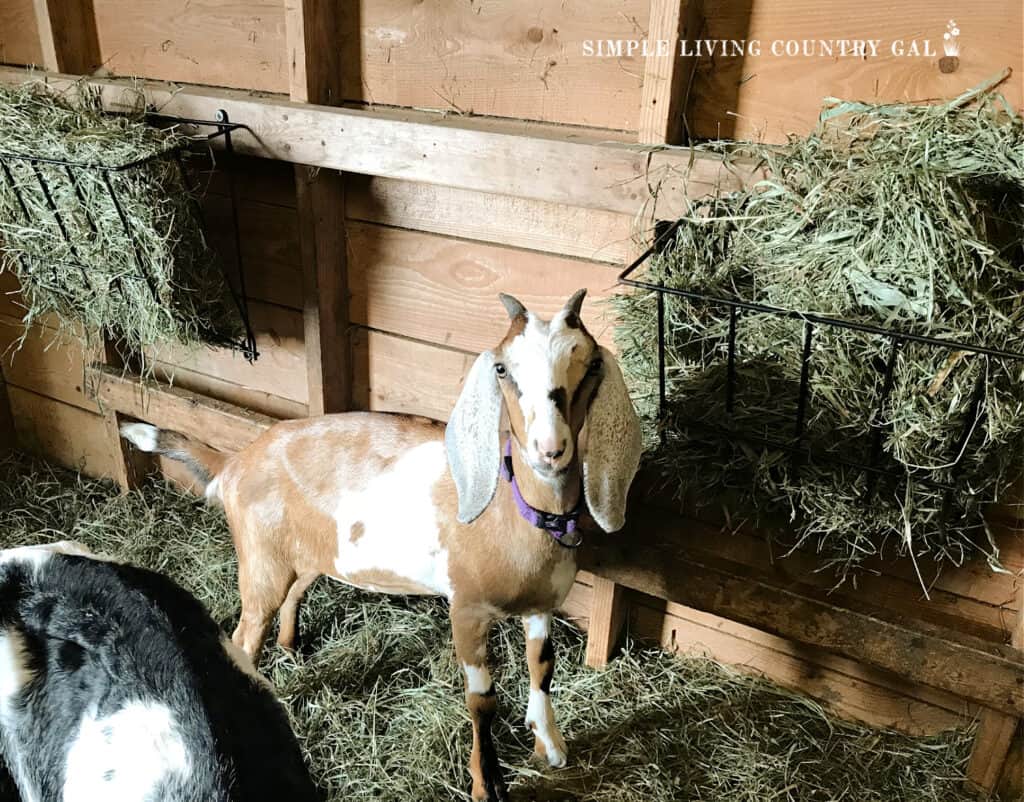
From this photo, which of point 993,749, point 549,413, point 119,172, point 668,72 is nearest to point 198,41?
point 119,172

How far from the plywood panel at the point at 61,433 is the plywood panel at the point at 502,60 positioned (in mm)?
2349

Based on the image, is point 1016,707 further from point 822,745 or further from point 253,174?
point 253,174

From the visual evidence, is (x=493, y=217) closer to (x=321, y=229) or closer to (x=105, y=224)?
(x=321, y=229)

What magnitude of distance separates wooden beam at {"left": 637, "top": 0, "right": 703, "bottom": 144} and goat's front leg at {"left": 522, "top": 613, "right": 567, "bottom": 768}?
1.45 meters

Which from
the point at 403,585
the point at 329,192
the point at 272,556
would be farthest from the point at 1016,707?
the point at 329,192

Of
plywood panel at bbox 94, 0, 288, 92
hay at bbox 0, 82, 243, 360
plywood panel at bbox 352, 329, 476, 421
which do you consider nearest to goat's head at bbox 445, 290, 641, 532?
plywood panel at bbox 352, 329, 476, 421

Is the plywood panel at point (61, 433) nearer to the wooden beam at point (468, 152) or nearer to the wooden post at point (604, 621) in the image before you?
the wooden beam at point (468, 152)

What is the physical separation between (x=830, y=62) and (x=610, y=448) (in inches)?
42.9

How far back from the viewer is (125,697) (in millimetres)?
1631

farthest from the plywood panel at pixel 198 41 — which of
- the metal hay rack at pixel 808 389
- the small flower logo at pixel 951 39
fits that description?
the small flower logo at pixel 951 39

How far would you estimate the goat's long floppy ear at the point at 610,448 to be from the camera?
201cm

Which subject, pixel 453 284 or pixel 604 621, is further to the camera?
pixel 604 621

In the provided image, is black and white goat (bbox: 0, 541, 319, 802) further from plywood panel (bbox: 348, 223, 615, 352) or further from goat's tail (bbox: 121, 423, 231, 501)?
plywood panel (bbox: 348, 223, 615, 352)

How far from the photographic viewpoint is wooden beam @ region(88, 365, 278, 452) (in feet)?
10.8
